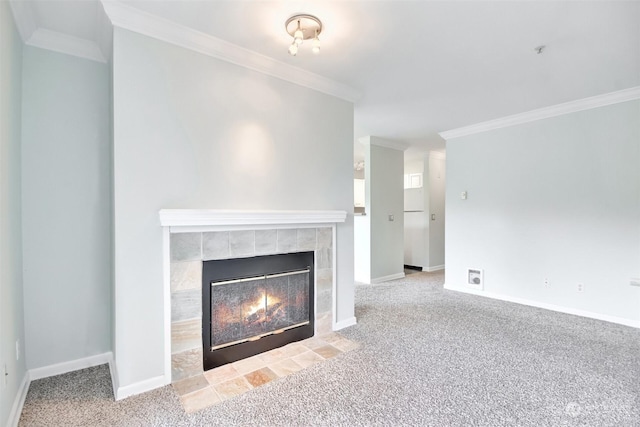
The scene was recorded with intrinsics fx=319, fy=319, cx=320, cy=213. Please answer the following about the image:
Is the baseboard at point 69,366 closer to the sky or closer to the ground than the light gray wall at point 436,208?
closer to the ground

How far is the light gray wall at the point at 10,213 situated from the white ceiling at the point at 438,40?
1.21 feet

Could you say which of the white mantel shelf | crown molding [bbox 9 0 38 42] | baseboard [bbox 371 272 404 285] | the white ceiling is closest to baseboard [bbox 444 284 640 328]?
baseboard [bbox 371 272 404 285]

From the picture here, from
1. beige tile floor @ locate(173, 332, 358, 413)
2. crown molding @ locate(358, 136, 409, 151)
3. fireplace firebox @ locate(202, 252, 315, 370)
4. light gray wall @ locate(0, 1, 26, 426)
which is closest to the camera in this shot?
light gray wall @ locate(0, 1, 26, 426)

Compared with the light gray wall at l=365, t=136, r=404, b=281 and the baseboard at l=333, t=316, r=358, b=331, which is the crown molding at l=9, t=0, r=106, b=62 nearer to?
the baseboard at l=333, t=316, r=358, b=331

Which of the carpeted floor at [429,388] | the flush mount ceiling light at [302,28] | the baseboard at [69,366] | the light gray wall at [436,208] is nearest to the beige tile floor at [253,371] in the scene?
the carpeted floor at [429,388]

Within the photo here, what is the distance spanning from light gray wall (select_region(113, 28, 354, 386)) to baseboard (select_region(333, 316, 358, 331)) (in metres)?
1.24

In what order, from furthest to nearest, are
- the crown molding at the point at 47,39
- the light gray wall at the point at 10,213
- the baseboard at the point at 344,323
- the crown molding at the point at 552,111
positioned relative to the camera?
the crown molding at the point at 552,111, the baseboard at the point at 344,323, the crown molding at the point at 47,39, the light gray wall at the point at 10,213

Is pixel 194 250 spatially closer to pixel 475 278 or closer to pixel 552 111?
pixel 475 278

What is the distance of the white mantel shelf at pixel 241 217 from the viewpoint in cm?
212

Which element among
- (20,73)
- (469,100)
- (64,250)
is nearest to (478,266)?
(469,100)

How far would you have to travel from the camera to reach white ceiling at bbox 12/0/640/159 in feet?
6.57

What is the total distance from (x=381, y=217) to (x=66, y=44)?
4.48 metres

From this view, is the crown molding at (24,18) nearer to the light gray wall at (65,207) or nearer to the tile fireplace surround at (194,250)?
the light gray wall at (65,207)

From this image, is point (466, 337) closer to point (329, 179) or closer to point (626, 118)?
point (329, 179)
